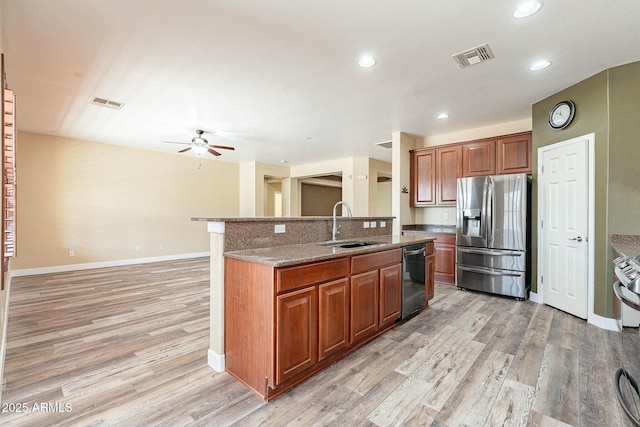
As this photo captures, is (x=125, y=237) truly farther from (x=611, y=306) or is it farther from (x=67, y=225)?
(x=611, y=306)

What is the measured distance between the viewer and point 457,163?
16.2 feet

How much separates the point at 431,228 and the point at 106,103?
5546 mm

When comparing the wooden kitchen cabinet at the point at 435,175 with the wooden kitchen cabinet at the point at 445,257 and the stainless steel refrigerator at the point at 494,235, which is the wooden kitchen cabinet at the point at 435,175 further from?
the wooden kitchen cabinet at the point at 445,257

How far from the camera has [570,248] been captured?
342 cm

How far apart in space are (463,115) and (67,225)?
24.9 feet

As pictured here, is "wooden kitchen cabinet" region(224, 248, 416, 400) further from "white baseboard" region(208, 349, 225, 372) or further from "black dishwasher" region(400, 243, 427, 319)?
"black dishwasher" region(400, 243, 427, 319)

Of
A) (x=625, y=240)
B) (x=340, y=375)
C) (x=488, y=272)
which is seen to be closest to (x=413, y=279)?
(x=340, y=375)

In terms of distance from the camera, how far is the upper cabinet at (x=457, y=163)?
4.36m

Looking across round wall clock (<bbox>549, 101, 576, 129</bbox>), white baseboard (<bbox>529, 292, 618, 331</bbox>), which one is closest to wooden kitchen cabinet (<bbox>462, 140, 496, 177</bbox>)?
round wall clock (<bbox>549, 101, 576, 129</bbox>)

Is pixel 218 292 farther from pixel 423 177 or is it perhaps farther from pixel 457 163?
pixel 457 163

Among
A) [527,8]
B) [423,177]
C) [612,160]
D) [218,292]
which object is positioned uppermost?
[527,8]

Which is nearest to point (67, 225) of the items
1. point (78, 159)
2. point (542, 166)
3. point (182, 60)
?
point (78, 159)

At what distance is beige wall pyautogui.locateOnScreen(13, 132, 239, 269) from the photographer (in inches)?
215

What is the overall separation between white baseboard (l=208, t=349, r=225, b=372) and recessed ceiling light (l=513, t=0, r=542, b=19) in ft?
11.1
